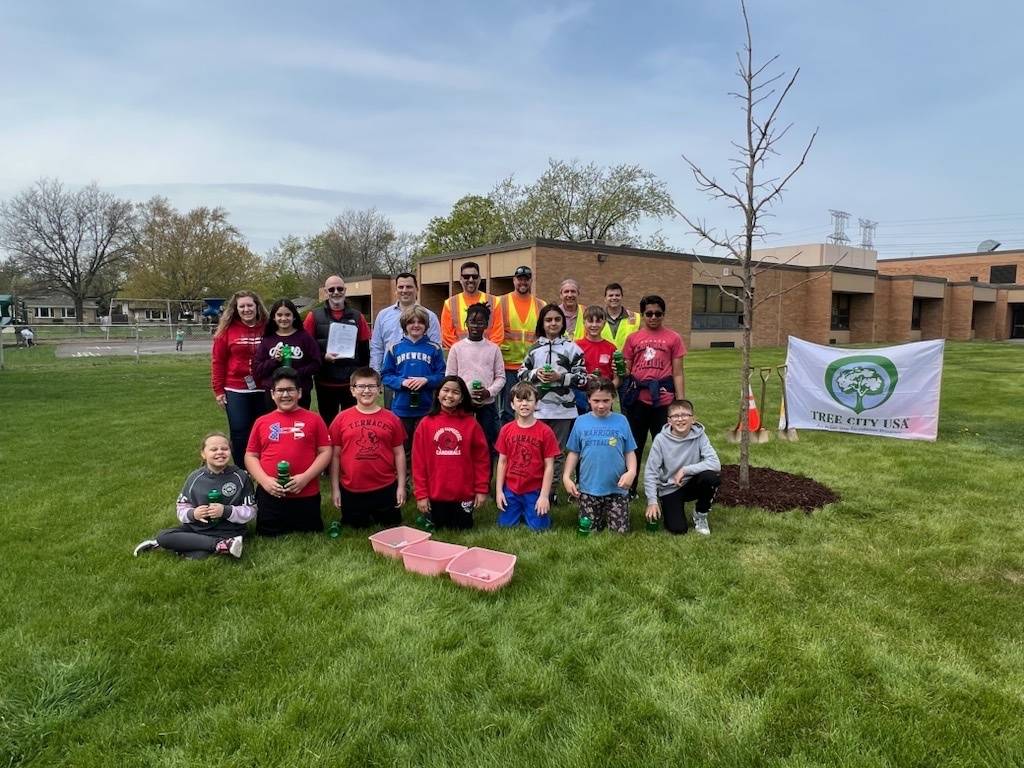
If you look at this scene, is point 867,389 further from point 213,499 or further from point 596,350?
point 213,499

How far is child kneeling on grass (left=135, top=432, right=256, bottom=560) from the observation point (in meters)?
3.92

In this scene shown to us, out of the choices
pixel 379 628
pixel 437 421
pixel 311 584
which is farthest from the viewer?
pixel 437 421

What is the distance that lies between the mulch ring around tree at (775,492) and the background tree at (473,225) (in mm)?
38730

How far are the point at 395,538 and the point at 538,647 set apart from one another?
165cm

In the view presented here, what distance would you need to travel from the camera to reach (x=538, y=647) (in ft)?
9.53

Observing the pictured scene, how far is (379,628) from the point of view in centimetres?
307

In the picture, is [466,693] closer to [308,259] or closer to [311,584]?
[311,584]

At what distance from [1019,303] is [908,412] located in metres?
46.9

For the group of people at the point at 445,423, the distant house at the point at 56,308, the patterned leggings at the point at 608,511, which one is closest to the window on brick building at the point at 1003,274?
the group of people at the point at 445,423

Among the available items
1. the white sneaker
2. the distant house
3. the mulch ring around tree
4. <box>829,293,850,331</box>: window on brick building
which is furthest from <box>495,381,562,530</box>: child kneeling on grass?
the distant house

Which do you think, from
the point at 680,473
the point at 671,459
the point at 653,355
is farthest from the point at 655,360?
the point at 680,473

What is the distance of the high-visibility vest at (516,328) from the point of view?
18.1ft

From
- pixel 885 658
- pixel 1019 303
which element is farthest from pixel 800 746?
pixel 1019 303

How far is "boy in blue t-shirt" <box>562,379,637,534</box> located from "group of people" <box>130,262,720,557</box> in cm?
1
